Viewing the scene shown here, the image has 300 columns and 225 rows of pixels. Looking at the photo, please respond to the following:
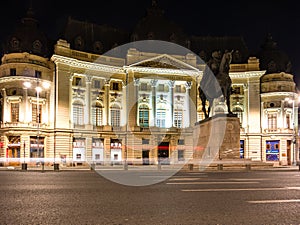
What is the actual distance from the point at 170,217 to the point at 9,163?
152 ft

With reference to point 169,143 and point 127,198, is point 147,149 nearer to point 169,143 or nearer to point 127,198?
point 169,143

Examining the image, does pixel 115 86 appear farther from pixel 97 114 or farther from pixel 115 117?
pixel 97 114

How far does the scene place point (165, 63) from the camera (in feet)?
208

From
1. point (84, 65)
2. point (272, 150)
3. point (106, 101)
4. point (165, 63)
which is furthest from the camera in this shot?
point (272, 150)

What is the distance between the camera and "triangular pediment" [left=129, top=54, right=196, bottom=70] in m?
62.0

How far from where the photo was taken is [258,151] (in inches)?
2557

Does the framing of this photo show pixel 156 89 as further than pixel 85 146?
Yes

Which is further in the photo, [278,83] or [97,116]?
[278,83]

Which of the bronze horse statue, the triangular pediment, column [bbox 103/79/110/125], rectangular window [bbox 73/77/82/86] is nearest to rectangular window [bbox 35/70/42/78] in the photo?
rectangular window [bbox 73/77/82/86]

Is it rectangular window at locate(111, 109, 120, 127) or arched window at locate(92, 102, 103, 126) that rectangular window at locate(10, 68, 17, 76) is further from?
rectangular window at locate(111, 109, 120, 127)

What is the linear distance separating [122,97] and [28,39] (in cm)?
1642

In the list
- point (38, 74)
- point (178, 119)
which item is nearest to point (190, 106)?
point (178, 119)

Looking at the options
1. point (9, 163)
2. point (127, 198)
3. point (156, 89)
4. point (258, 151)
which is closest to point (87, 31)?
point (156, 89)

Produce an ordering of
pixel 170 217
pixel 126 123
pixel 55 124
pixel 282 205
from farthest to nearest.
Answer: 1. pixel 126 123
2. pixel 55 124
3. pixel 282 205
4. pixel 170 217
